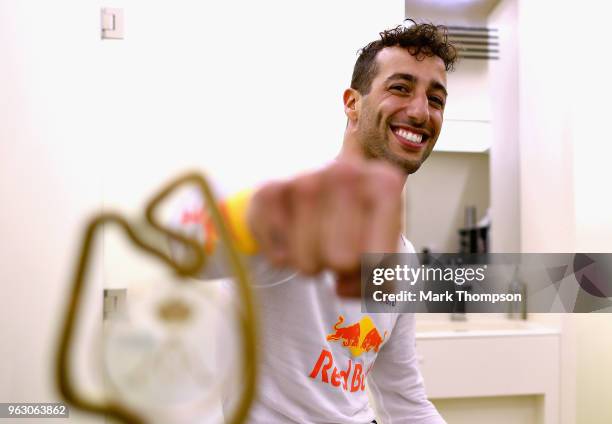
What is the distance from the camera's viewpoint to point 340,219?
0.13 m

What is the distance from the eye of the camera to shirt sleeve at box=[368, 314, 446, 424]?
2.30 ft

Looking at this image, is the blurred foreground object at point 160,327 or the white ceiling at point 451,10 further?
the white ceiling at point 451,10

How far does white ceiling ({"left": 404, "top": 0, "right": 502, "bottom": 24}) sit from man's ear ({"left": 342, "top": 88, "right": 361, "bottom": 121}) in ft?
3.14

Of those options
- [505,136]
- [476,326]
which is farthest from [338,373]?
[505,136]

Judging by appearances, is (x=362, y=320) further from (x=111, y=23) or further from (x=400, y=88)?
(x=111, y=23)

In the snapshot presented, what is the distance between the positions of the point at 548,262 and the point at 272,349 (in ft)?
3.54

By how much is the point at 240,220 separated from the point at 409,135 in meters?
0.32

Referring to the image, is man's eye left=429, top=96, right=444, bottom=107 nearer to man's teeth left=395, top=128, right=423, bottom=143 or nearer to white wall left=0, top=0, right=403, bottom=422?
man's teeth left=395, top=128, right=423, bottom=143

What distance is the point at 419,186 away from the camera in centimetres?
161

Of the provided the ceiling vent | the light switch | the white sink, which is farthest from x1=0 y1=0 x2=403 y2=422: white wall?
the white sink

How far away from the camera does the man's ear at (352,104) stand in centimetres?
58

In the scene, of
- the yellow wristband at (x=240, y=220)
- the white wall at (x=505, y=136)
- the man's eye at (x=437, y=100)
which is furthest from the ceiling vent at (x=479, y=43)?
the yellow wristband at (x=240, y=220)

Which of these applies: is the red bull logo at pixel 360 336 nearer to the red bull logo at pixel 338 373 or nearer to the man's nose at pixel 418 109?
the red bull logo at pixel 338 373

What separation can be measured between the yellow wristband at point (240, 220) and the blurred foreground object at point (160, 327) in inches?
0.4
